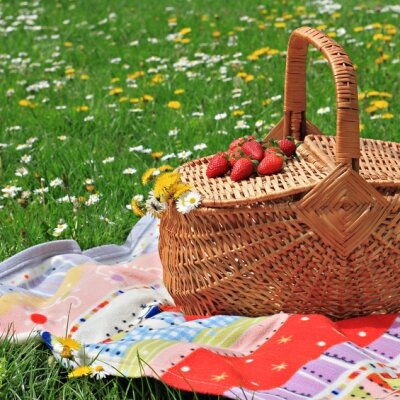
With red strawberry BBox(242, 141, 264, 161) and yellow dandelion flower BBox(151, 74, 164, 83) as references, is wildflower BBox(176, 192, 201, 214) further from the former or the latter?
yellow dandelion flower BBox(151, 74, 164, 83)

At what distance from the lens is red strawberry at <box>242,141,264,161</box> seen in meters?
1.95

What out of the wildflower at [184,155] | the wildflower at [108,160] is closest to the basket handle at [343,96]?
the wildflower at [184,155]

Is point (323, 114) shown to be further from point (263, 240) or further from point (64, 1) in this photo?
point (64, 1)

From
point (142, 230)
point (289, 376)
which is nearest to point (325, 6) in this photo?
point (142, 230)

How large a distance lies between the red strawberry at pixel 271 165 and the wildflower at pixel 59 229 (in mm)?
740

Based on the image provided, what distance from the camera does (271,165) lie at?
6.16 feet

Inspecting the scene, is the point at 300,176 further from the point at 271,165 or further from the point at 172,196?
the point at 172,196

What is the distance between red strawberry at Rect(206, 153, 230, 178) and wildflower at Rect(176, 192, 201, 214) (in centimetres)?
14

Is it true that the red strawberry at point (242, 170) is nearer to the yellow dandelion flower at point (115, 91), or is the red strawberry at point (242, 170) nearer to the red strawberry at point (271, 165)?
the red strawberry at point (271, 165)

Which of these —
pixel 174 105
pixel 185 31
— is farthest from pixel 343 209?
pixel 185 31

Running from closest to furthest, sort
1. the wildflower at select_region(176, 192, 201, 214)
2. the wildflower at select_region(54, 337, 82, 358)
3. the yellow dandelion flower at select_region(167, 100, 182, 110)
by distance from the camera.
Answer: the wildflower at select_region(54, 337, 82, 358) < the wildflower at select_region(176, 192, 201, 214) < the yellow dandelion flower at select_region(167, 100, 182, 110)

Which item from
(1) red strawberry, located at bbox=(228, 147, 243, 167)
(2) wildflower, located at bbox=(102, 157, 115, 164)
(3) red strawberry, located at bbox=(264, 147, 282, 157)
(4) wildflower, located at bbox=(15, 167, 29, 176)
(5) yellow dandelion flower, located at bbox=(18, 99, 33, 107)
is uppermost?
(3) red strawberry, located at bbox=(264, 147, 282, 157)

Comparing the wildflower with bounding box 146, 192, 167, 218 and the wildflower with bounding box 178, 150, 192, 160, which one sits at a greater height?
the wildflower with bounding box 146, 192, 167, 218

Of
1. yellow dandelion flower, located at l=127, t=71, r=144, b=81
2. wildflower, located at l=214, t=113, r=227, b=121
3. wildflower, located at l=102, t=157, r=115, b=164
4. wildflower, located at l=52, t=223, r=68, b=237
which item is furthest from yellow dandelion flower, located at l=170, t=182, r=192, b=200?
yellow dandelion flower, located at l=127, t=71, r=144, b=81
